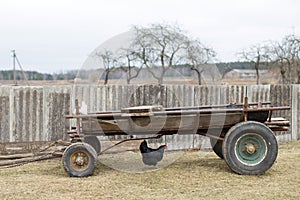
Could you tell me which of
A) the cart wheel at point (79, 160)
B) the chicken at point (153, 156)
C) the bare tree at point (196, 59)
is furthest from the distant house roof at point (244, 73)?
the cart wheel at point (79, 160)

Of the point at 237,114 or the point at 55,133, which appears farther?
the point at 55,133

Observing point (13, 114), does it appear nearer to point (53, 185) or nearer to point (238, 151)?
point (53, 185)

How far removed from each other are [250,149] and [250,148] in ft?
0.05

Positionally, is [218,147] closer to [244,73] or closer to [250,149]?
[250,149]

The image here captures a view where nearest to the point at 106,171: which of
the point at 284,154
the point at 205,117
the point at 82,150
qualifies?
the point at 82,150

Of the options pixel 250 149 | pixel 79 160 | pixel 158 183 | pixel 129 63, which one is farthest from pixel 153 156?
pixel 129 63

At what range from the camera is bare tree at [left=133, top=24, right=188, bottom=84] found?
1088 cm

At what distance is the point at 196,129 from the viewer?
270 inches

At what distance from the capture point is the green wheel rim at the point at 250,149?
6613 millimetres

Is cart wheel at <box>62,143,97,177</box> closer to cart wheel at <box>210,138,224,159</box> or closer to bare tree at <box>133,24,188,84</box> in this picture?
cart wheel at <box>210,138,224,159</box>

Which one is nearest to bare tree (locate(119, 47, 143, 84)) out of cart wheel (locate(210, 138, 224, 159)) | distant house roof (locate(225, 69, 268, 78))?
cart wheel (locate(210, 138, 224, 159))

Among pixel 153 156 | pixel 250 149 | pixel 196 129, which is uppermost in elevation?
pixel 196 129

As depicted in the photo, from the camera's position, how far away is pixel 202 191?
18.4 ft

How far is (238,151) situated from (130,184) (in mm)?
1791
